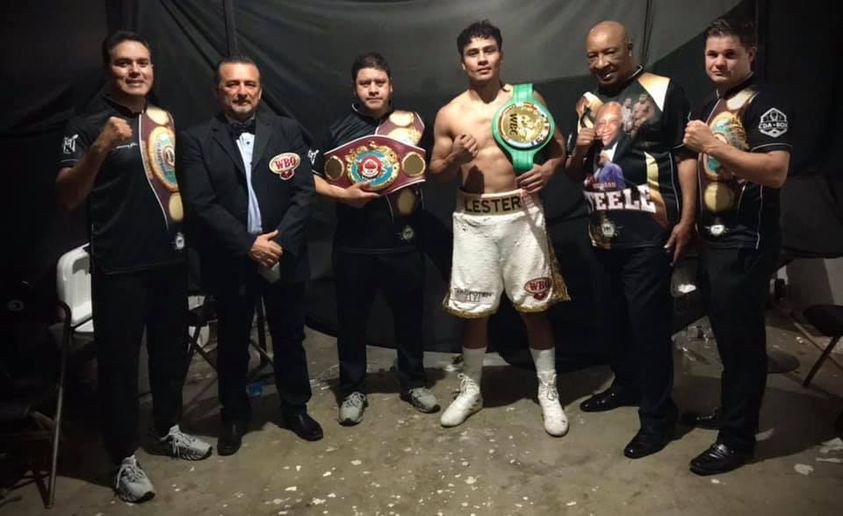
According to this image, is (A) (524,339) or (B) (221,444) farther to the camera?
(A) (524,339)

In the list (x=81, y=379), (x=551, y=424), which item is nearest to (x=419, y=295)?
(x=551, y=424)

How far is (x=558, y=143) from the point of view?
9.60 feet

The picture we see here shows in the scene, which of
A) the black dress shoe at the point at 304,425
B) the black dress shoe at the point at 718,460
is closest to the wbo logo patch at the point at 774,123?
the black dress shoe at the point at 718,460

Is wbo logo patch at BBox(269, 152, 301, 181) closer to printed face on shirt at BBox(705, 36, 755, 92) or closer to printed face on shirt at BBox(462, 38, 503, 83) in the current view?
printed face on shirt at BBox(462, 38, 503, 83)

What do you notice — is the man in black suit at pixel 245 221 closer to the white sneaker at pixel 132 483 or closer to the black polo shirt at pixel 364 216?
the black polo shirt at pixel 364 216

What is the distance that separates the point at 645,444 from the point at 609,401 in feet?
1.46

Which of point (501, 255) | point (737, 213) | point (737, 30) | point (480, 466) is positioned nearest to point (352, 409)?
point (480, 466)

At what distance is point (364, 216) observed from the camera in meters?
3.03

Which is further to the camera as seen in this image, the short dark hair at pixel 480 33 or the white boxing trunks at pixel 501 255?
the white boxing trunks at pixel 501 255

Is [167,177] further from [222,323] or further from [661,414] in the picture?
[661,414]

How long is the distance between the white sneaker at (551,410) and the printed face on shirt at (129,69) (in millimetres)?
2078

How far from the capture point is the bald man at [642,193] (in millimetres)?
2598

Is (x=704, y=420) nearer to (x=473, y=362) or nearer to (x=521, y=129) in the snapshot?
(x=473, y=362)

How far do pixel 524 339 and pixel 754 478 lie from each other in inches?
60.4
